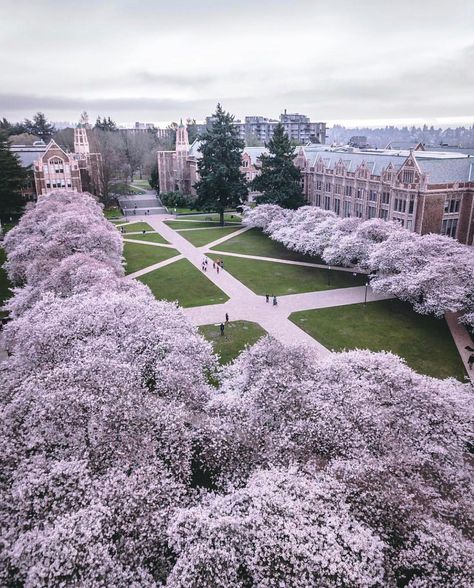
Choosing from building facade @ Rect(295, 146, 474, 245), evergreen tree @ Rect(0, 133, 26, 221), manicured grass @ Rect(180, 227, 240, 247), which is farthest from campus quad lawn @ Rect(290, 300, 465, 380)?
evergreen tree @ Rect(0, 133, 26, 221)

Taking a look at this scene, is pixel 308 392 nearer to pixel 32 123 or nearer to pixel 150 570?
pixel 150 570

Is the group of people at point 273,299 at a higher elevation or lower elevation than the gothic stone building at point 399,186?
lower

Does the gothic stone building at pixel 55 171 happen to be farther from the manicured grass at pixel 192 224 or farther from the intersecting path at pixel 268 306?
the intersecting path at pixel 268 306

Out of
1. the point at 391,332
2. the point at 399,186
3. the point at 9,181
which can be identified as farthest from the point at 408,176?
the point at 9,181

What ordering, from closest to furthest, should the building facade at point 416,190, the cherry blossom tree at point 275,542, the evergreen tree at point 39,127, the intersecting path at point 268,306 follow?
the cherry blossom tree at point 275,542 → the intersecting path at point 268,306 → the building facade at point 416,190 → the evergreen tree at point 39,127

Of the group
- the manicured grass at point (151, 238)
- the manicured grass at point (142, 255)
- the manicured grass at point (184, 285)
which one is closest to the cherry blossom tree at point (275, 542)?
the manicured grass at point (184, 285)

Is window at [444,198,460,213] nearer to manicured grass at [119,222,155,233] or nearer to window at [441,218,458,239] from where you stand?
window at [441,218,458,239]

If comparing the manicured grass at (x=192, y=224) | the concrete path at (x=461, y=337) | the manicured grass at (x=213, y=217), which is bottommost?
the concrete path at (x=461, y=337)
